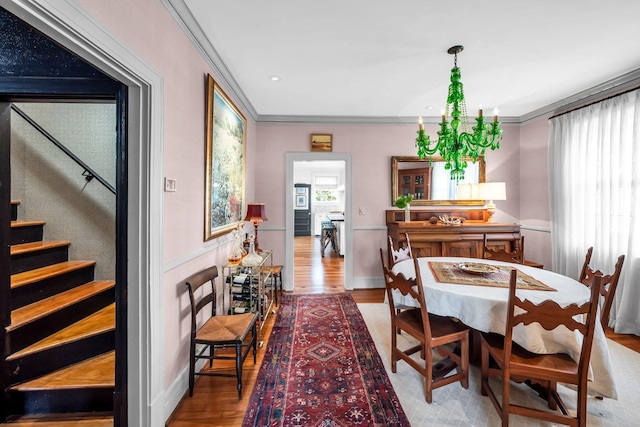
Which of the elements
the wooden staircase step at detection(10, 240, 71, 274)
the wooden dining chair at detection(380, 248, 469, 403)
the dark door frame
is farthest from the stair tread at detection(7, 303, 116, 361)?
the wooden dining chair at detection(380, 248, 469, 403)

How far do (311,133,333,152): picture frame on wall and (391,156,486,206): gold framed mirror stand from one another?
1151mm

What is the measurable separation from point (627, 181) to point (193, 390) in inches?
175

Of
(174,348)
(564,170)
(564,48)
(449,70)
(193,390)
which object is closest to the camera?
(174,348)

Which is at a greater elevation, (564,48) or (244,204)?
(564,48)

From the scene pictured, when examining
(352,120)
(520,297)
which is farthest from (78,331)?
(352,120)

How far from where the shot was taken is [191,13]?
1844 mm

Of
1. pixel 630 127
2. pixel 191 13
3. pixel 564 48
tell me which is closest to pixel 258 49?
pixel 191 13

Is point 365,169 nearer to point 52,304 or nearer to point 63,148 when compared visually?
point 63,148

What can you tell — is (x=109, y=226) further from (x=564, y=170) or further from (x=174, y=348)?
(x=564, y=170)

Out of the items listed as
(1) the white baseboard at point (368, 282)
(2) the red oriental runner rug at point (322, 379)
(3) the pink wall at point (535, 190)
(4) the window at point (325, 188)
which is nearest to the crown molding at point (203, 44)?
(2) the red oriental runner rug at point (322, 379)

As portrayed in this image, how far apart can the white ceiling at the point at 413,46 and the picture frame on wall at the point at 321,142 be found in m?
0.69

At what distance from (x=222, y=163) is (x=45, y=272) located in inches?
62.2

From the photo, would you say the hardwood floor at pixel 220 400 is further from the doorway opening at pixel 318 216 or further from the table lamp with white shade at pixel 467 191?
the table lamp with white shade at pixel 467 191

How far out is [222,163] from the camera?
101 inches
